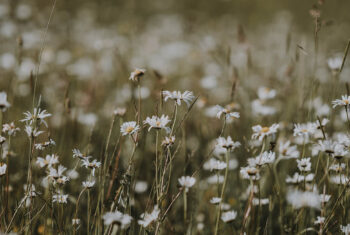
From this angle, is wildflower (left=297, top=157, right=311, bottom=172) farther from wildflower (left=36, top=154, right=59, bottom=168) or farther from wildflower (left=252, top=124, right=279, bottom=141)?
wildflower (left=36, top=154, right=59, bottom=168)

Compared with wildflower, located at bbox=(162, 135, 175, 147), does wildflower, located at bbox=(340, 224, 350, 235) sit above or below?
below

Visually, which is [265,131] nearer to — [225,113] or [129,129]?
[225,113]

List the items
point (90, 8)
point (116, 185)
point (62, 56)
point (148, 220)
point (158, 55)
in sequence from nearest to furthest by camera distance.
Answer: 1. point (148, 220)
2. point (116, 185)
3. point (62, 56)
4. point (158, 55)
5. point (90, 8)

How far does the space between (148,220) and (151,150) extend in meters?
1.19

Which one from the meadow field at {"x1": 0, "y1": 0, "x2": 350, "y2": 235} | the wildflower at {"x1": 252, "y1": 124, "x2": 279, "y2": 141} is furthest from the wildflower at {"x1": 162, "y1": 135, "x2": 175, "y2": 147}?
the wildflower at {"x1": 252, "y1": 124, "x2": 279, "y2": 141}

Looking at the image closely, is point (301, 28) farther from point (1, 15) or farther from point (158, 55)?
point (1, 15)

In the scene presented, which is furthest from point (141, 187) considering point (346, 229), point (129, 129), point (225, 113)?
point (346, 229)

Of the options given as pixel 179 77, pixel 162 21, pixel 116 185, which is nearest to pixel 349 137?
pixel 116 185

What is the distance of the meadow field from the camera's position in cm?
115

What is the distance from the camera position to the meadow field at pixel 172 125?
115 cm

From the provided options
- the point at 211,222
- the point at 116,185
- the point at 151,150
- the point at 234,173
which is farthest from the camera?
the point at 151,150

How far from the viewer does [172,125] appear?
1152 millimetres

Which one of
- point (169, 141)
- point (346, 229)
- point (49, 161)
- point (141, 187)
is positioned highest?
point (169, 141)

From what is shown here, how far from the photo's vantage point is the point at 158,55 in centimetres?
428
